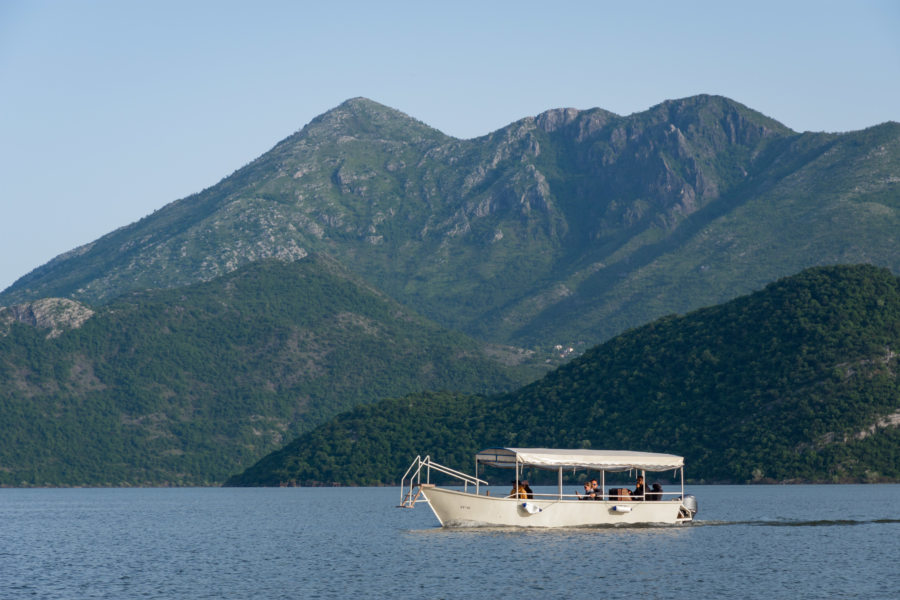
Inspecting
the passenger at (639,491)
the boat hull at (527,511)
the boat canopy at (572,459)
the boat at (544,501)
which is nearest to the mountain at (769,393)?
the passenger at (639,491)

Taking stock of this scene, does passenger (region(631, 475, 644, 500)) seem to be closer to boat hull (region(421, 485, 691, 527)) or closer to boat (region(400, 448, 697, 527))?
boat (region(400, 448, 697, 527))

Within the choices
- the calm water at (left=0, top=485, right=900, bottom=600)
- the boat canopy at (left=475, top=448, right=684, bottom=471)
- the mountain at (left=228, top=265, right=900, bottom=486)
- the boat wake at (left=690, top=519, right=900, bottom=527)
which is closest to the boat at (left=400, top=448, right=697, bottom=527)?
the boat canopy at (left=475, top=448, right=684, bottom=471)

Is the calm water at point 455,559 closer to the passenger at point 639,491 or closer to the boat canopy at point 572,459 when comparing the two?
the passenger at point 639,491

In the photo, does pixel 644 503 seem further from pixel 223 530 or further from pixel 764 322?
pixel 764 322

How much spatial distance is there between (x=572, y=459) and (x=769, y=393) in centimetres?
10261

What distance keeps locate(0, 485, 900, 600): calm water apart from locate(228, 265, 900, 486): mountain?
2185 inches

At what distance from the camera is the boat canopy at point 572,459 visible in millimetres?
73062

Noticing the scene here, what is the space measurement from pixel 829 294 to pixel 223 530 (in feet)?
380

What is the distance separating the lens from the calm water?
56.5 meters

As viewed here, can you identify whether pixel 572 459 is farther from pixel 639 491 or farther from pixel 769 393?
pixel 769 393

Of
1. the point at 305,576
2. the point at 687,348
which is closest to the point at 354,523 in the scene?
the point at 305,576

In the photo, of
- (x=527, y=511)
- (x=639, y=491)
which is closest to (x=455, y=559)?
(x=527, y=511)

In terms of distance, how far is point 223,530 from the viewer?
324 ft

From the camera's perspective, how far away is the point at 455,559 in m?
66.2
